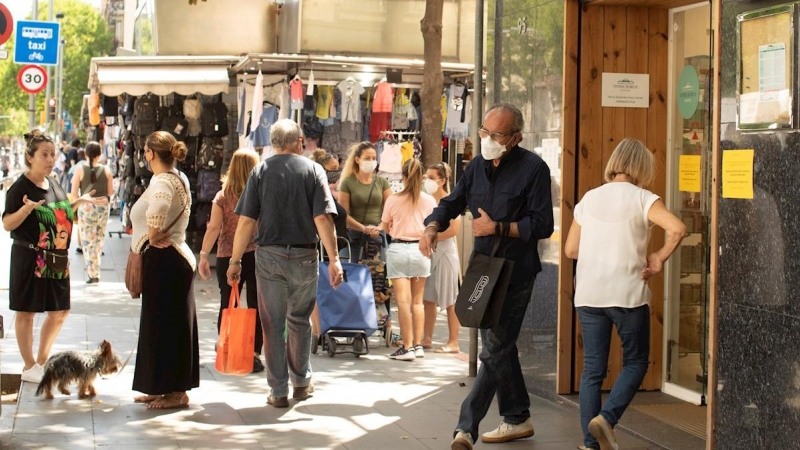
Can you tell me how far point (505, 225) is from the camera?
20.9ft

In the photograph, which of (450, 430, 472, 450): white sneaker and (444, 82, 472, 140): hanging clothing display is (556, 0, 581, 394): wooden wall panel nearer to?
(450, 430, 472, 450): white sneaker

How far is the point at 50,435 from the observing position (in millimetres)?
6934

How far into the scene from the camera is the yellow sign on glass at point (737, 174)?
5680 mm

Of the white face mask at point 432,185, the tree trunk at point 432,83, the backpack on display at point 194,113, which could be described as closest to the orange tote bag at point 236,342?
the white face mask at point 432,185

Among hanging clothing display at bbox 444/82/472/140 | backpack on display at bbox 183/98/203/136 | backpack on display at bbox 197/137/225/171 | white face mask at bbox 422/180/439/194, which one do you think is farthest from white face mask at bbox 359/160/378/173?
backpack on display at bbox 183/98/203/136

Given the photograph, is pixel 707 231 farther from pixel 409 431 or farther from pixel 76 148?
pixel 76 148

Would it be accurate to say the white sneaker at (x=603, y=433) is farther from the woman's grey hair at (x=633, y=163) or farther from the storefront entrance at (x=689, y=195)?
the storefront entrance at (x=689, y=195)

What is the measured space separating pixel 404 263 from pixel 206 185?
7584mm

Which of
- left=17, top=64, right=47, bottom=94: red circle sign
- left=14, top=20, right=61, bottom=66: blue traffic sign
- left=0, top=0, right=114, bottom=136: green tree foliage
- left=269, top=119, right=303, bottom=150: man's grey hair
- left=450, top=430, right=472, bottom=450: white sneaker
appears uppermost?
left=0, top=0, right=114, bottom=136: green tree foliage

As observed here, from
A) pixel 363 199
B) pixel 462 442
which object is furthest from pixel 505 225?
pixel 363 199

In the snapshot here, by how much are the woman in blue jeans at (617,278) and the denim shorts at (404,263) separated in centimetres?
394

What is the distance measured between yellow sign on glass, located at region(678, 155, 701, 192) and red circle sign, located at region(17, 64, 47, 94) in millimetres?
15377

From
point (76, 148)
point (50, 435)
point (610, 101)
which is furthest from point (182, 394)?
point (76, 148)

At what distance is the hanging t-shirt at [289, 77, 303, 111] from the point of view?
14844 mm
